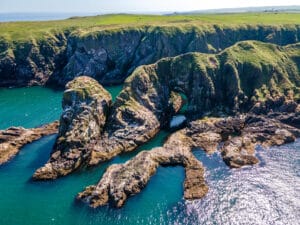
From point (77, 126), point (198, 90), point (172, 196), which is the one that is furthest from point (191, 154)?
point (198, 90)

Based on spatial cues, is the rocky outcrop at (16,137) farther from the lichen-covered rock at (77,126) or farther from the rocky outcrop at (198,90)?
the rocky outcrop at (198,90)

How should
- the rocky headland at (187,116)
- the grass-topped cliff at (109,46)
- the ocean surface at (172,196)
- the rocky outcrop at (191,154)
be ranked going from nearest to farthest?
the ocean surface at (172,196), the rocky outcrop at (191,154), the rocky headland at (187,116), the grass-topped cliff at (109,46)

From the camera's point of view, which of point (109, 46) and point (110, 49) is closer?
point (110, 49)

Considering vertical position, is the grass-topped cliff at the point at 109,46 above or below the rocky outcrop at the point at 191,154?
above

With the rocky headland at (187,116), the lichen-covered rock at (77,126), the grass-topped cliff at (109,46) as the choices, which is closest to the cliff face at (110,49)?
the grass-topped cliff at (109,46)

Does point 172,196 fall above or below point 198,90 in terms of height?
below

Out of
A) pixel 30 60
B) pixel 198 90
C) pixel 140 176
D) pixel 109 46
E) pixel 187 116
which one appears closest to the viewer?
pixel 140 176

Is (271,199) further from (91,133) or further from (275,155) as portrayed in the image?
(91,133)

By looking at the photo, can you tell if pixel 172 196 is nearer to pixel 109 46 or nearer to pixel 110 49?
pixel 110 49
